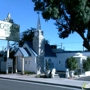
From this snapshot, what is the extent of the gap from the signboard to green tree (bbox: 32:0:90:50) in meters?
4.67

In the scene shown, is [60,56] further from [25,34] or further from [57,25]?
[25,34]

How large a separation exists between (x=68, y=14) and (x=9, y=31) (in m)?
9.85

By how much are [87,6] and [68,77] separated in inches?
450

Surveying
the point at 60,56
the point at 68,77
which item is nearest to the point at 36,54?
the point at 60,56

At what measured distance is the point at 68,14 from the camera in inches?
1251

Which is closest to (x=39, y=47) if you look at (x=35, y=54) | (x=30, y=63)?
(x=35, y=54)

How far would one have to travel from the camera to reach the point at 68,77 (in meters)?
23.6

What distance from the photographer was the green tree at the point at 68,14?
28234mm

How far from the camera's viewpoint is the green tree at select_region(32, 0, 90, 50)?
28.2 meters

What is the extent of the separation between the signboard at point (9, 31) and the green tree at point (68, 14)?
4.67 m

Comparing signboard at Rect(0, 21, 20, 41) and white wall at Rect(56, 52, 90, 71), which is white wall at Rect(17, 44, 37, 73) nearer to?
signboard at Rect(0, 21, 20, 41)

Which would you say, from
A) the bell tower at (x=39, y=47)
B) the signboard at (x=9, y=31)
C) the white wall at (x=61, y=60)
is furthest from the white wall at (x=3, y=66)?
the white wall at (x=61, y=60)

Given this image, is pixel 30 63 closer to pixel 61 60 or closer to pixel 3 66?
pixel 3 66

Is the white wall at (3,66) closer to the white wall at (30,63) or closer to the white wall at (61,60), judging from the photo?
the white wall at (30,63)
